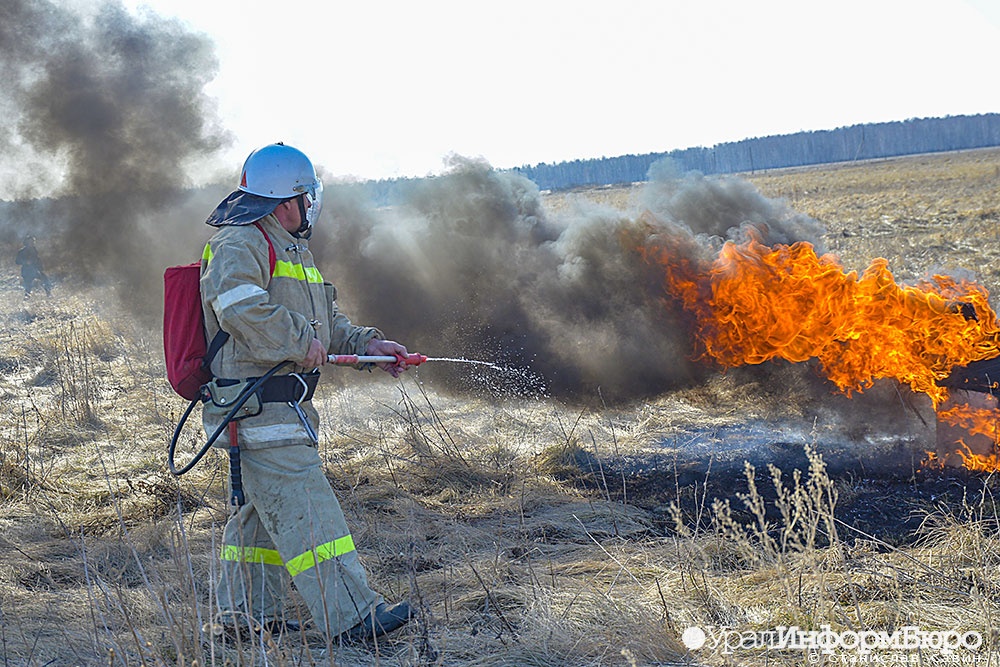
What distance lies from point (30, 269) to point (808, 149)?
75711mm

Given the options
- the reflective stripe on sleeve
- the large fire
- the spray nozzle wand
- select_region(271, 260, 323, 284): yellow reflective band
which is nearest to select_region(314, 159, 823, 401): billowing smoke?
the large fire

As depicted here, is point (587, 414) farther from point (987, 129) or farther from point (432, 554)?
point (987, 129)

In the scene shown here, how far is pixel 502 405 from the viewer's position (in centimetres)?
886

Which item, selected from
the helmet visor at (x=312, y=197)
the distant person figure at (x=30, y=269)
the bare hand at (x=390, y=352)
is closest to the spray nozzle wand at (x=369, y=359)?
the bare hand at (x=390, y=352)

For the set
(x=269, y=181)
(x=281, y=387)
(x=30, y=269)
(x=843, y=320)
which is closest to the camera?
(x=281, y=387)

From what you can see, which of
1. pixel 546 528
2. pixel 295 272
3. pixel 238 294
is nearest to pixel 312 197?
pixel 295 272

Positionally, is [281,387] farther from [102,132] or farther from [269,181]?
[102,132]

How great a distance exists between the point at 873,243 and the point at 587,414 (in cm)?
1575

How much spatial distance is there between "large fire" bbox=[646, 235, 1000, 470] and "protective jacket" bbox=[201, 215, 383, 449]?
14.5 feet

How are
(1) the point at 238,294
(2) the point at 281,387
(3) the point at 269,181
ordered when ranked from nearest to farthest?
(1) the point at 238,294
(2) the point at 281,387
(3) the point at 269,181

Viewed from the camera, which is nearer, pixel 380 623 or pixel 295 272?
pixel 380 623

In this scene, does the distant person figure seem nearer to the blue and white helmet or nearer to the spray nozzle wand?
the blue and white helmet

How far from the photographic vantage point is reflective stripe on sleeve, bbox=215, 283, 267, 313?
11.7 ft

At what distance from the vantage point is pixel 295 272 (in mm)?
3953
